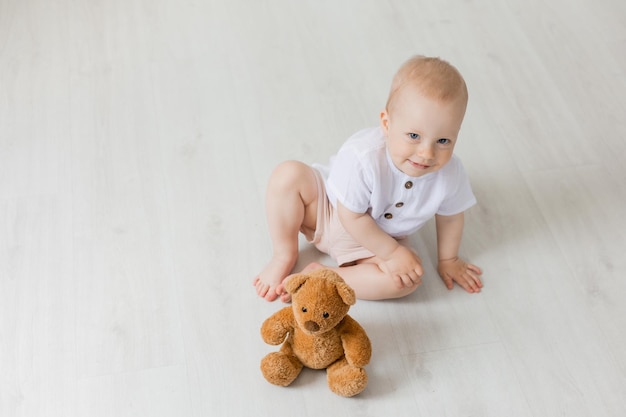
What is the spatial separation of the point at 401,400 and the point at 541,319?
0.97 ft

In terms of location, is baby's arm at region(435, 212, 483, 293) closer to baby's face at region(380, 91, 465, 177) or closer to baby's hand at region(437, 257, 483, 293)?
baby's hand at region(437, 257, 483, 293)

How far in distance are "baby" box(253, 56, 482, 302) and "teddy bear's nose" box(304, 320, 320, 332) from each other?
0.62 ft

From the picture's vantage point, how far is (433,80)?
105 centimetres

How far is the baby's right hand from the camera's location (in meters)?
1.24

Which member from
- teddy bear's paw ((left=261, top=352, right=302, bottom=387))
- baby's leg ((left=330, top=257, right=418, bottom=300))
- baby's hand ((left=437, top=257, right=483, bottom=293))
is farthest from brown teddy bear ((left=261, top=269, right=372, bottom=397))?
baby's hand ((left=437, top=257, right=483, bottom=293))

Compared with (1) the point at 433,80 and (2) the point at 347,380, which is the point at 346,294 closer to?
(2) the point at 347,380

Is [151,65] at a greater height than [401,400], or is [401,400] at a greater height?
[151,65]

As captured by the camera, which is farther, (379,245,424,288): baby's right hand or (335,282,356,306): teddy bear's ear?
(379,245,424,288): baby's right hand

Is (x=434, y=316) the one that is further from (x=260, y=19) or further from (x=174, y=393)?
(x=260, y=19)

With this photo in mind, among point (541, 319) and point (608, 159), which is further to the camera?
point (608, 159)

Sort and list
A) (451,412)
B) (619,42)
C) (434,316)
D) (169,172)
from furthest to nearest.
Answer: (619,42) < (169,172) < (434,316) < (451,412)

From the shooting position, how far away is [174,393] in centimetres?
117

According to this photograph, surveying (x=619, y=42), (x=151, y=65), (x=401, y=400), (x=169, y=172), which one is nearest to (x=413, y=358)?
(x=401, y=400)

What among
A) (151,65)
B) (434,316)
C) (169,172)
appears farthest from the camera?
(151,65)
